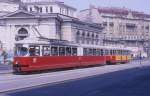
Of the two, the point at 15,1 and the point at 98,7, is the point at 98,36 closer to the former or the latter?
the point at 15,1

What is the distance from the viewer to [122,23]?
395ft

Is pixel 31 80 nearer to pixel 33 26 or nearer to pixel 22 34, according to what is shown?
pixel 33 26

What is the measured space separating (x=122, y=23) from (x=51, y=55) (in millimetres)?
83922

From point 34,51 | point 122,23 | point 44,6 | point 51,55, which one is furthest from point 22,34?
point 122,23

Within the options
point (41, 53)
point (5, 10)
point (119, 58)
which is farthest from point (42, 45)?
point (5, 10)

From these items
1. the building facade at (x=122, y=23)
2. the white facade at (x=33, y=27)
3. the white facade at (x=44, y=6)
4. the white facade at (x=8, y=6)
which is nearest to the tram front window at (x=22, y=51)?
the white facade at (x=33, y=27)

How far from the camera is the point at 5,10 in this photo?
84312mm

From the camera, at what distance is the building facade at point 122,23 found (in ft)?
371

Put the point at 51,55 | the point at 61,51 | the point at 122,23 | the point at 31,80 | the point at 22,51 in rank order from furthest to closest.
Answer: the point at 122,23 < the point at 61,51 < the point at 51,55 < the point at 22,51 < the point at 31,80

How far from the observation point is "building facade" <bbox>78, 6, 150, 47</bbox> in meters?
113

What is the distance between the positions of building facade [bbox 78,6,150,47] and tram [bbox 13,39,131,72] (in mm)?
60042

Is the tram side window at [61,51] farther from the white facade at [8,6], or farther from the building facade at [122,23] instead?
the building facade at [122,23]

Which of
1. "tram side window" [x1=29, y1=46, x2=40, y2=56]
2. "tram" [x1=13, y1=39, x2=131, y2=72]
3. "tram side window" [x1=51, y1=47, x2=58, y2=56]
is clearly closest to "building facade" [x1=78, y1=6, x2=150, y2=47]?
"tram" [x1=13, y1=39, x2=131, y2=72]

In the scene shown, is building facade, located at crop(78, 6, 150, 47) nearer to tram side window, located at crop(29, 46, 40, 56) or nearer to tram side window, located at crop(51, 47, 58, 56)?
tram side window, located at crop(51, 47, 58, 56)
